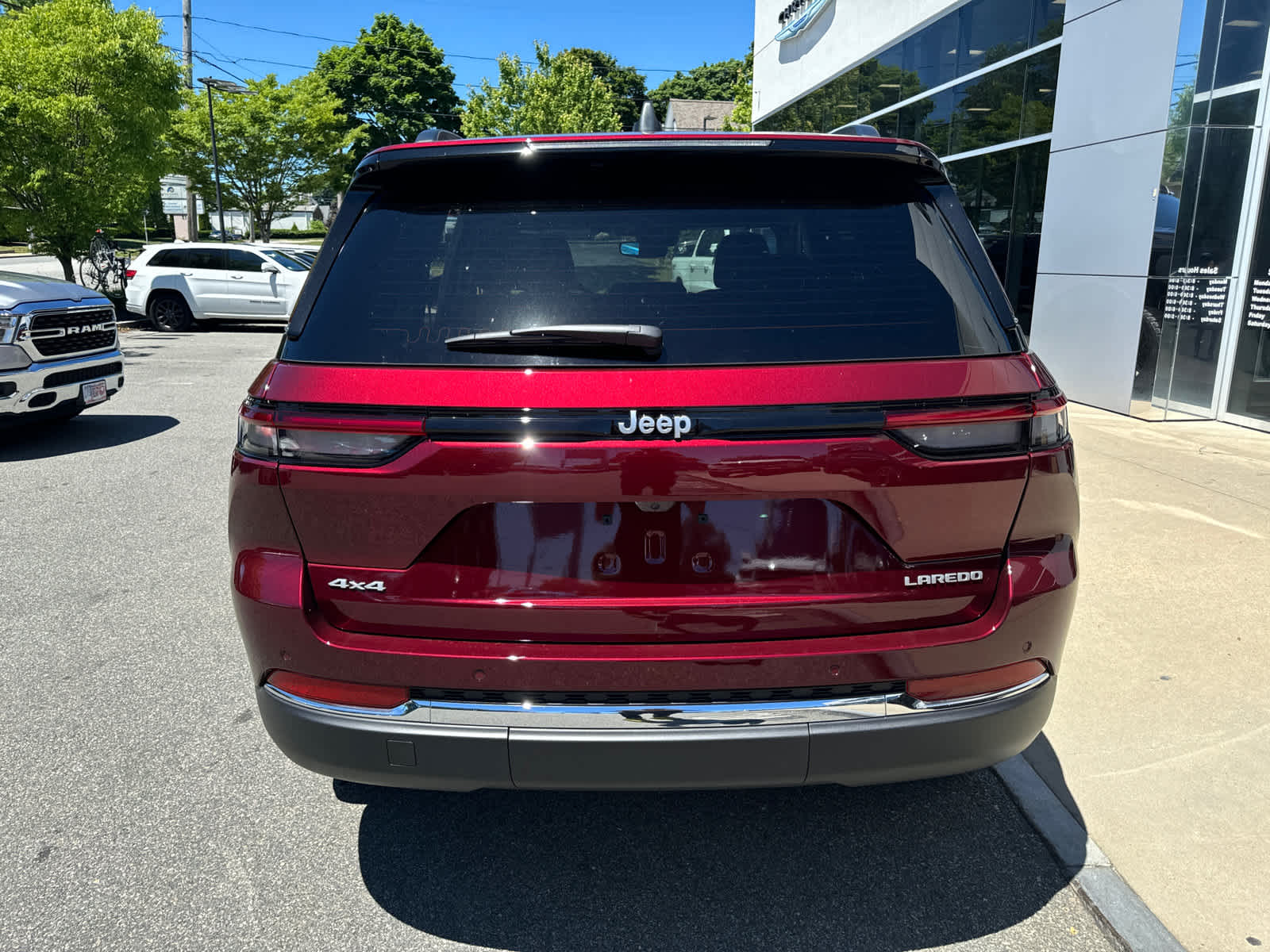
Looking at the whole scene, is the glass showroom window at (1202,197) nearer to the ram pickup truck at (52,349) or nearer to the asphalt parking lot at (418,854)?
the asphalt parking lot at (418,854)

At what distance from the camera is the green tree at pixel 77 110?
51.5ft

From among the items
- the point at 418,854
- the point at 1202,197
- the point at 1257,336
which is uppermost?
the point at 1202,197

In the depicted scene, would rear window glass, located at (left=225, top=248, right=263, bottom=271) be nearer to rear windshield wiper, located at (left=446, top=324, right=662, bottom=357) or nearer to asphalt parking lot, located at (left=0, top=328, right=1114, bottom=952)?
asphalt parking lot, located at (left=0, top=328, right=1114, bottom=952)

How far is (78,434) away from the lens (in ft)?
29.0

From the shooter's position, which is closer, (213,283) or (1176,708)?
(1176,708)

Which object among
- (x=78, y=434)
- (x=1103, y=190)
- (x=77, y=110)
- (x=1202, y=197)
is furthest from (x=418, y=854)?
(x=77, y=110)

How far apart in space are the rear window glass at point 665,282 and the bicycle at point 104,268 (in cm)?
2166

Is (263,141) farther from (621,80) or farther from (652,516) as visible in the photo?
(621,80)

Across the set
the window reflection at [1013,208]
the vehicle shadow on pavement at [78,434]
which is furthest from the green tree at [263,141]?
the window reflection at [1013,208]

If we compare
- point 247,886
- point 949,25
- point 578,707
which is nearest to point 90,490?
point 247,886

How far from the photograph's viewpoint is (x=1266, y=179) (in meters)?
8.36

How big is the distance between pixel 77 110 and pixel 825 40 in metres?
13.6

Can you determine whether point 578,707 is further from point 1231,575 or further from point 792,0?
point 792,0

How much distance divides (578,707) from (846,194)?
1400 mm
